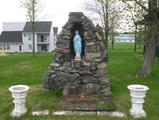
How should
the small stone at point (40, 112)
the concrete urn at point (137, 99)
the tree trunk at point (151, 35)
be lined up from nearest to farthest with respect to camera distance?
the concrete urn at point (137, 99)
the small stone at point (40, 112)
the tree trunk at point (151, 35)

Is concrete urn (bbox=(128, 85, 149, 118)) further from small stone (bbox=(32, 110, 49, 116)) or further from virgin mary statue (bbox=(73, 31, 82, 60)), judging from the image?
virgin mary statue (bbox=(73, 31, 82, 60))

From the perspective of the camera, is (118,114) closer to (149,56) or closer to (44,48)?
(149,56)

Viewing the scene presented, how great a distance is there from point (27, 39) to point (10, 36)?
14.1ft

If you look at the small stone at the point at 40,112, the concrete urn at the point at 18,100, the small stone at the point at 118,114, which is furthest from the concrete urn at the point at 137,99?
the concrete urn at the point at 18,100

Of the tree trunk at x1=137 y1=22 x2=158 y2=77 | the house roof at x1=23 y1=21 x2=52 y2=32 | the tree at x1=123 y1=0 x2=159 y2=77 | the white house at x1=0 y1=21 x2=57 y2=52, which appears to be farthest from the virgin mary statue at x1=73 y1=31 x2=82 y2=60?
the house roof at x1=23 y1=21 x2=52 y2=32

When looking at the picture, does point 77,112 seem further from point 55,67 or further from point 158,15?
point 158,15

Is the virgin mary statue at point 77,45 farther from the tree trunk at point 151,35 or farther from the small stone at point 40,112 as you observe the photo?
the tree trunk at point 151,35

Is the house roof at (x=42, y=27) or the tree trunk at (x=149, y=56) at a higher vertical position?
the house roof at (x=42, y=27)

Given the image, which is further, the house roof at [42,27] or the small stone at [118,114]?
the house roof at [42,27]

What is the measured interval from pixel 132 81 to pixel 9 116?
9.11 m

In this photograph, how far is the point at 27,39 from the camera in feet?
226

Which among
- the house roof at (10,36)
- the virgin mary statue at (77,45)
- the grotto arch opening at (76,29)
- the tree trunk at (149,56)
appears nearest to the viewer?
the virgin mary statue at (77,45)

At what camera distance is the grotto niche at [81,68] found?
515 inches

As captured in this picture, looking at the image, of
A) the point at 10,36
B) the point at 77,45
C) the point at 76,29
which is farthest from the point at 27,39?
the point at 77,45
